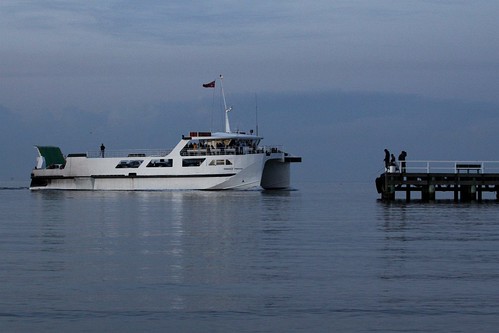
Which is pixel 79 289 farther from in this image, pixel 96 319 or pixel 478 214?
pixel 478 214

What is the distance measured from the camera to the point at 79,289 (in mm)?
20328

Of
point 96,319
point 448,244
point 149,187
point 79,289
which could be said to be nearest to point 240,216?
point 448,244

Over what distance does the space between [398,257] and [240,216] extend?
22537mm

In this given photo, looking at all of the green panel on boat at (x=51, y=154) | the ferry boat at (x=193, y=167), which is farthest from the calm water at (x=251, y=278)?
the green panel on boat at (x=51, y=154)

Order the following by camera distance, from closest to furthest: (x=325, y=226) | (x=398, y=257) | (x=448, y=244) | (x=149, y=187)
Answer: (x=398, y=257) → (x=448, y=244) → (x=325, y=226) → (x=149, y=187)

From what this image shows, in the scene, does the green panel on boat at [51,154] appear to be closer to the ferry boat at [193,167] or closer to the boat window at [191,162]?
the ferry boat at [193,167]

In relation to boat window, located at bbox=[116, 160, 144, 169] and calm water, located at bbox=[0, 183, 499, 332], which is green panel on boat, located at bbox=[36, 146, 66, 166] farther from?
calm water, located at bbox=[0, 183, 499, 332]

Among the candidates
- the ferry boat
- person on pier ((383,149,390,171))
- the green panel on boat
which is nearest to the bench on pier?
A: person on pier ((383,149,390,171))

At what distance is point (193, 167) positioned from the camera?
86.9m

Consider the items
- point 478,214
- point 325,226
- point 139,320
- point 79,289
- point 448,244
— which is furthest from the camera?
point 478,214

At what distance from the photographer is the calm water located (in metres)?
16.9

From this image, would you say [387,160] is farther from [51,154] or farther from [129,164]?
[51,154]

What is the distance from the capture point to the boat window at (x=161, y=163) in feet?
289

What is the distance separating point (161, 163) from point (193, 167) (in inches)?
135
